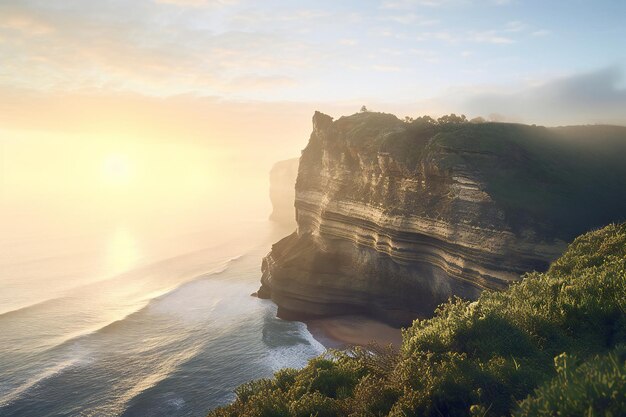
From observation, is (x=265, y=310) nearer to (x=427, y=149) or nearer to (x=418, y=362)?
(x=427, y=149)

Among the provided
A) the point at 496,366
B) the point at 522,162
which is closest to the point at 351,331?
the point at 522,162

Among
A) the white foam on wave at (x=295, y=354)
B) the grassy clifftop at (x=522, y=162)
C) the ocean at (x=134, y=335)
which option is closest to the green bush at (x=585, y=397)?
the grassy clifftop at (x=522, y=162)

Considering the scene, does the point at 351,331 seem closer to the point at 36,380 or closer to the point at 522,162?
the point at 522,162

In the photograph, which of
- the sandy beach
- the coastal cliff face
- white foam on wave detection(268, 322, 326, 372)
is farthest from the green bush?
the sandy beach

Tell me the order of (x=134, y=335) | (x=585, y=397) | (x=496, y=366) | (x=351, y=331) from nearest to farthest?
(x=585, y=397)
(x=496, y=366)
(x=351, y=331)
(x=134, y=335)

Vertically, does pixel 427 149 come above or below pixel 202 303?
above

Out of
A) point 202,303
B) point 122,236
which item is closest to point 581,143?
point 202,303
